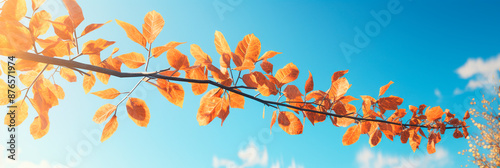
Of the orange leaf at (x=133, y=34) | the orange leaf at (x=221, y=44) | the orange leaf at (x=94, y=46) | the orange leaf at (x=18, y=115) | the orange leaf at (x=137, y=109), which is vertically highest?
the orange leaf at (x=221, y=44)

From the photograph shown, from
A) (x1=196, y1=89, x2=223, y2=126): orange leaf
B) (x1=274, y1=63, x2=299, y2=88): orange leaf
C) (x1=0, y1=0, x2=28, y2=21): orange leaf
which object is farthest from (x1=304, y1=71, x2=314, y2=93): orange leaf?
Answer: (x1=0, y1=0, x2=28, y2=21): orange leaf

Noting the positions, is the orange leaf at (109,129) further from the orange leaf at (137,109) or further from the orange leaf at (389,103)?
the orange leaf at (389,103)

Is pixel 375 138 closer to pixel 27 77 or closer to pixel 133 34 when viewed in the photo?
pixel 133 34

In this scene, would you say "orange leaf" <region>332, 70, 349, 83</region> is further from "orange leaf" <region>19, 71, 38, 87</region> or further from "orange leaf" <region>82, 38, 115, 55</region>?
"orange leaf" <region>19, 71, 38, 87</region>

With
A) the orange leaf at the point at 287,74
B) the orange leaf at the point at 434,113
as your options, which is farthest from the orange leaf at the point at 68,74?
the orange leaf at the point at 434,113

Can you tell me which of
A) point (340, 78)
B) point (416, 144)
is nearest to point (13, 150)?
point (340, 78)
